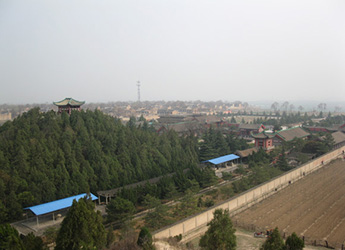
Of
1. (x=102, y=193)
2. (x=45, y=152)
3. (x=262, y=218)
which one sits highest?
(x=45, y=152)

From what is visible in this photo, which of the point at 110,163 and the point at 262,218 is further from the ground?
the point at 110,163

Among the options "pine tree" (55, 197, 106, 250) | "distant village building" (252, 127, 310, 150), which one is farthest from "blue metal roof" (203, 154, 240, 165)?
"pine tree" (55, 197, 106, 250)

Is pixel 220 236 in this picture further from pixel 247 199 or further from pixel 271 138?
pixel 271 138

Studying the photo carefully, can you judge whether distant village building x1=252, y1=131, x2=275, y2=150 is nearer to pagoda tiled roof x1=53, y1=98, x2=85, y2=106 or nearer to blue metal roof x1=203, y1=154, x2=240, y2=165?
blue metal roof x1=203, y1=154, x2=240, y2=165

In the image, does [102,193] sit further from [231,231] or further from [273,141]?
[273,141]

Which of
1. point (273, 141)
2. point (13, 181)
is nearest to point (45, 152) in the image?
point (13, 181)
